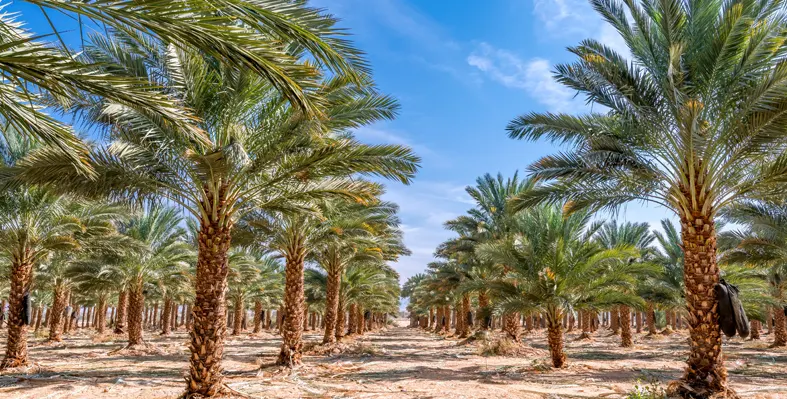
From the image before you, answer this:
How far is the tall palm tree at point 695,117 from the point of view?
859cm

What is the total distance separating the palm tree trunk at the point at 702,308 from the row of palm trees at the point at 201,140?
564cm

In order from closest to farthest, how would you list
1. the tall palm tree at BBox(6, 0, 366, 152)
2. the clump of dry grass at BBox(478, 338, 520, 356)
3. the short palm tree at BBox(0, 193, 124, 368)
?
the tall palm tree at BBox(6, 0, 366, 152) → the short palm tree at BBox(0, 193, 124, 368) → the clump of dry grass at BBox(478, 338, 520, 356)

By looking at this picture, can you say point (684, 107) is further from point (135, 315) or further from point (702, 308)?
point (135, 315)

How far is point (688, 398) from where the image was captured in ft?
28.4

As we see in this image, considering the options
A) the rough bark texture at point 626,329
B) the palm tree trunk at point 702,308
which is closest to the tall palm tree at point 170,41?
the palm tree trunk at point 702,308

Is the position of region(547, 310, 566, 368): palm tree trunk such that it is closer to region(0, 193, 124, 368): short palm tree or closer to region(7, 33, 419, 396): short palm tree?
region(7, 33, 419, 396): short palm tree

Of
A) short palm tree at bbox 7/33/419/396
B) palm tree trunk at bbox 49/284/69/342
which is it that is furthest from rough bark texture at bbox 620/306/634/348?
palm tree trunk at bbox 49/284/69/342

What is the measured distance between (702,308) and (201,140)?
29.4 feet

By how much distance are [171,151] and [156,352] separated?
47.4 ft

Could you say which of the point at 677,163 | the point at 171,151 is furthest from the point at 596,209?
the point at 171,151

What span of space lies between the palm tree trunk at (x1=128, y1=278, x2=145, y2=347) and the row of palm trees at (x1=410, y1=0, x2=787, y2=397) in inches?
761

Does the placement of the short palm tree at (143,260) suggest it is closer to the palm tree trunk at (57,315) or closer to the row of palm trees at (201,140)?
the row of palm trees at (201,140)

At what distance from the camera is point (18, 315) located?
13344 millimetres

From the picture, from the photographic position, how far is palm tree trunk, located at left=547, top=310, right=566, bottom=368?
13977mm
